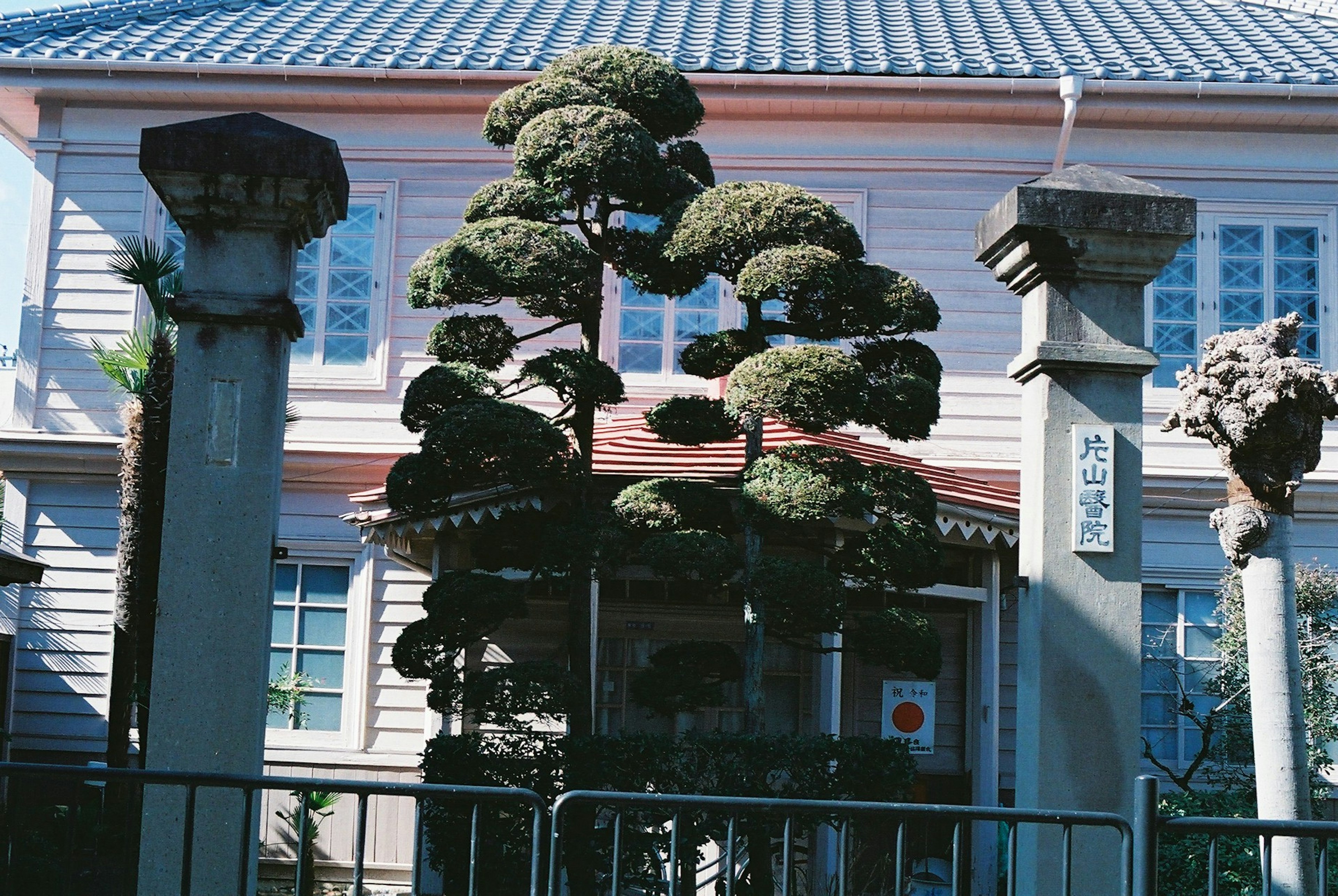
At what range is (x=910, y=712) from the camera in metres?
11.6

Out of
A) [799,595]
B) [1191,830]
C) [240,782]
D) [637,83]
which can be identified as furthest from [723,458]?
[1191,830]

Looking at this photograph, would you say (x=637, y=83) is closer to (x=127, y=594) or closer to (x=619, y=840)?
(x=127, y=594)

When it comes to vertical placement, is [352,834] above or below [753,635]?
below

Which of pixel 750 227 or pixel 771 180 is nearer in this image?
pixel 750 227

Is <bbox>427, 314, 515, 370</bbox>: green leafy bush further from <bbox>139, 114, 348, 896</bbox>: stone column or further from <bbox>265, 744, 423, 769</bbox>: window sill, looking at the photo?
<bbox>265, 744, 423, 769</bbox>: window sill

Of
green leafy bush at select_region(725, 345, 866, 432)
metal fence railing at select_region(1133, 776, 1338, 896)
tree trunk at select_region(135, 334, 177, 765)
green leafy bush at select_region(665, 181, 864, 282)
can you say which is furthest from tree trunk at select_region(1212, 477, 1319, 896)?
tree trunk at select_region(135, 334, 177, 765)

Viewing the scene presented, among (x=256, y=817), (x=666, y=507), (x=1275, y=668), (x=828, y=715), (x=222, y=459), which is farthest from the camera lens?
(x=828, y=715)

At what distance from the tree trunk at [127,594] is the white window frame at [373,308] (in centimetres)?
207

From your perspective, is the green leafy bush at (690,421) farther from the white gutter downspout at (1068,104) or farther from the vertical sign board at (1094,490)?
the white gutter downspout at (1068,104)

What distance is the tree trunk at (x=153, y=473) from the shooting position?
414 inches

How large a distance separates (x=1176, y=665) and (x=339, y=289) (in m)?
8.25

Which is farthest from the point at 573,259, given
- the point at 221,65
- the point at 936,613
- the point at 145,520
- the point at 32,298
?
the point at 32,298

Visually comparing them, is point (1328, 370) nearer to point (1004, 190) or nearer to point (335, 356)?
point (1004, 190)

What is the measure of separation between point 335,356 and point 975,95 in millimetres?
6358
